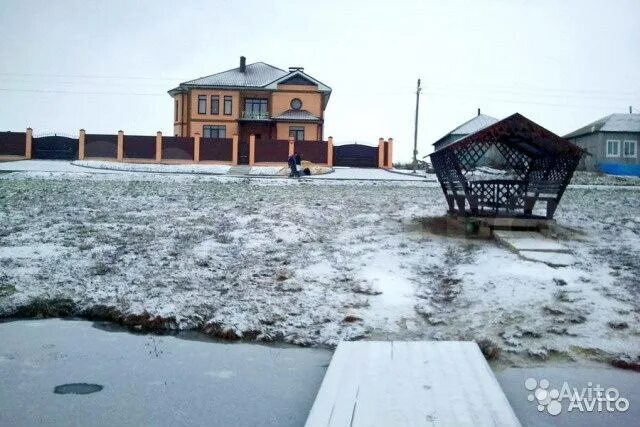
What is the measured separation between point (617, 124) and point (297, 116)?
2627cm

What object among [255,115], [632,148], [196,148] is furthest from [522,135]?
[632,148]

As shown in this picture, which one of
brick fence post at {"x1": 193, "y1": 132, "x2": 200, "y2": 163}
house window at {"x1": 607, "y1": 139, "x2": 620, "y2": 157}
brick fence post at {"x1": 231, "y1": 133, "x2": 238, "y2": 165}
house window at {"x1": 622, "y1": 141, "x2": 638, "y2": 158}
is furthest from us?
house window at {"x1": 607, "y1": 139, "x2": 620, "y2": 157}

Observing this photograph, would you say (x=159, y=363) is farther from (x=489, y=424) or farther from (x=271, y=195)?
(x=271, y=195)

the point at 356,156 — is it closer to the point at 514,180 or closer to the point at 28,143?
the point at 28,143

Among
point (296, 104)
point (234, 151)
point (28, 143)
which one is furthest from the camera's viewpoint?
point (296, 104)

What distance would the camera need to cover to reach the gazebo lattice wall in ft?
30.1

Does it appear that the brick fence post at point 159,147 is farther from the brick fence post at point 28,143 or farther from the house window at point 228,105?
the house window at point 228,105

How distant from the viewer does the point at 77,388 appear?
3650 mm

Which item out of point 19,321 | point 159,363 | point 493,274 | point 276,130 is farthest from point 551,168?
point 276,130

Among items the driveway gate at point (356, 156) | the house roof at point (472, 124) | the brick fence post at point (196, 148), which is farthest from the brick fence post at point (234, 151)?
the house roof at point (472, 124)

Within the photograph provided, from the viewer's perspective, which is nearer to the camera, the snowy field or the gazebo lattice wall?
the snowy field

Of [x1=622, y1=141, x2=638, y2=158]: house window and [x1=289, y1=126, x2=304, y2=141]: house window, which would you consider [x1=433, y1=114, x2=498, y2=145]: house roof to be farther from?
[x1=289, y1=126, x2=304, y2=141]: house window

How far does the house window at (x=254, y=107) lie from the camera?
134 ft

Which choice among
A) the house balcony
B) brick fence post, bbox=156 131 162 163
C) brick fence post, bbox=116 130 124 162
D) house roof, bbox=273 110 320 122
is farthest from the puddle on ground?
the house balcony
